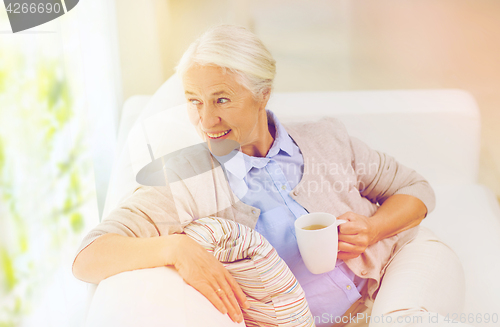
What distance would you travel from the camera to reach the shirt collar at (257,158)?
0.92 meters

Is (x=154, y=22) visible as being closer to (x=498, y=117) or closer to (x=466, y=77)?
(x=466, y=77)

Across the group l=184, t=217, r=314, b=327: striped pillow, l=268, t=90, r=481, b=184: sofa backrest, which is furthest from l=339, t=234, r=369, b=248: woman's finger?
l=268, t=90, r=481, b=184: sofa backrest

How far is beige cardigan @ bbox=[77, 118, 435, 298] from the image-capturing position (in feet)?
2.67

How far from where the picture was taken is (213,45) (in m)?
0.84

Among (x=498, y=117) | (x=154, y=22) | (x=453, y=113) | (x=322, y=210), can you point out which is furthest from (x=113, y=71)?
(x=498, y=117)

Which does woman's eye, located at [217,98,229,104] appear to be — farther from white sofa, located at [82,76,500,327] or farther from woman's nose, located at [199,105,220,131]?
white sofa, located at [82,76,500,327]

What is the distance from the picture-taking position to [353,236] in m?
0.93

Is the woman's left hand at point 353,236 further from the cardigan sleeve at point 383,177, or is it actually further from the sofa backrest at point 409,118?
the sofa backrest at point 409,118

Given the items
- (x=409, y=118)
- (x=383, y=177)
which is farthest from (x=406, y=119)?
(x=383, y=177)

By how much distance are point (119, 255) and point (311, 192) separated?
0.45m

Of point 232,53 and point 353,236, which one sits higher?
point 232,53

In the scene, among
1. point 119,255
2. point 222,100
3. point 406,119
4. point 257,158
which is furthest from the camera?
point 406,119

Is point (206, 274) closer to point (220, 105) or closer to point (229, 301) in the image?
point (229, 301)

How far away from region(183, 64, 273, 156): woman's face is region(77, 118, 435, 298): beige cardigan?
68 mm
